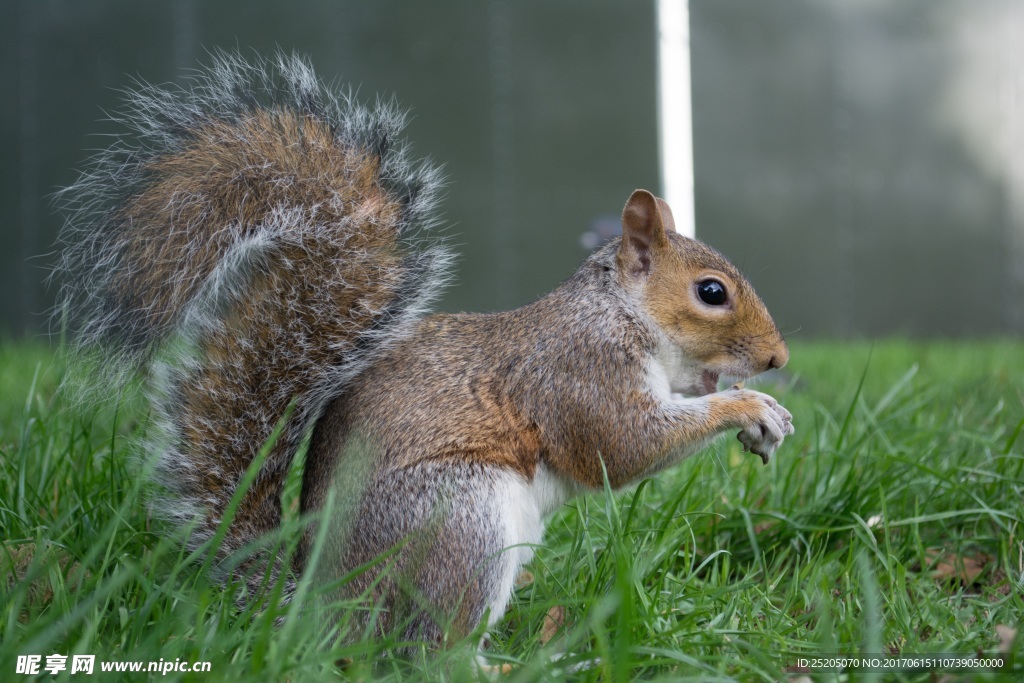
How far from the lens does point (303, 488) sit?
1.47 metres

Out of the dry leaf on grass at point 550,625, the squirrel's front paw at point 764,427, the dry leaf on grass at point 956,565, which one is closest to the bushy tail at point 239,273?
the dry leaf on grass at point 550,625

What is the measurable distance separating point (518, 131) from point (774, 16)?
191cm

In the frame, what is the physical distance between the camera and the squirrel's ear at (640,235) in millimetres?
1611

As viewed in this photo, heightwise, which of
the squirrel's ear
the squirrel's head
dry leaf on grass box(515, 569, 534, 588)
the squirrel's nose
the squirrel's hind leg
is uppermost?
the squirrel's ear

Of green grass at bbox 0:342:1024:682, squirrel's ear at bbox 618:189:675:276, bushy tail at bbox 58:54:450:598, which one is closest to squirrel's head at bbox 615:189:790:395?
squirrel's ear at bbox 618:189:675:276

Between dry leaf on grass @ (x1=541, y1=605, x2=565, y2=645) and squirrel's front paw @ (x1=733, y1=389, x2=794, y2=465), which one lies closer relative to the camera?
dry leaf on grass @ (x1=541, y1=605, x2=565, y2=645)

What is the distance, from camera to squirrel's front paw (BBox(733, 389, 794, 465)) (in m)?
1.49

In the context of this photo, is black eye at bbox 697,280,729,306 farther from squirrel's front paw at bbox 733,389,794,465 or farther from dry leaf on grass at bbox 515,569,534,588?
dry leaf on grass at bbox 515,569,534,588

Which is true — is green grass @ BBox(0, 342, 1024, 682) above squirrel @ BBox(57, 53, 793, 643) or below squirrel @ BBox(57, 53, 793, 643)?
below

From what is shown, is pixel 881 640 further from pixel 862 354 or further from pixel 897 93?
pixel 897 93

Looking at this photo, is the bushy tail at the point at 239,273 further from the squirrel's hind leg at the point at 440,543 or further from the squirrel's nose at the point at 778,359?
the squirrel's nose at the point at 778,359

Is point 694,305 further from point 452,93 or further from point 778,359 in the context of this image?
point 452,93

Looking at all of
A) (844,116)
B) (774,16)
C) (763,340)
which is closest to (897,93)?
(844,116)

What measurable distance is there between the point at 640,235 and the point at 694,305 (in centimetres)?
18
